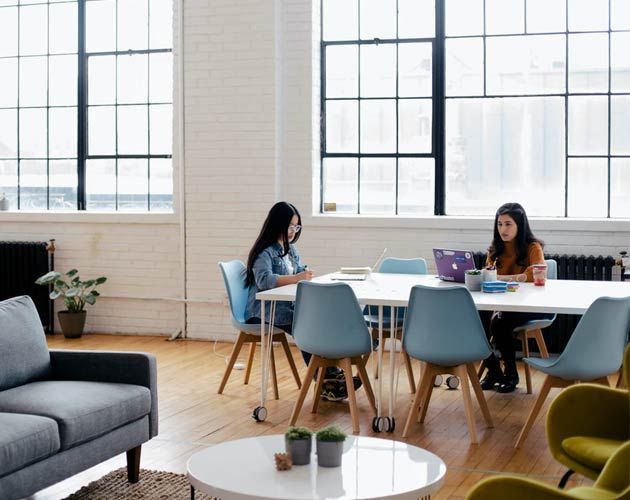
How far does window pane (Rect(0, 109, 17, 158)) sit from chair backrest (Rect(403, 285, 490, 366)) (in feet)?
18.3

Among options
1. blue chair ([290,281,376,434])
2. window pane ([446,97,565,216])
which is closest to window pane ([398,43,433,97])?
window pane ([446,97,565,216])

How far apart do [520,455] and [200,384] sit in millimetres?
2531

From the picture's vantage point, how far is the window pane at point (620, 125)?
7.55m

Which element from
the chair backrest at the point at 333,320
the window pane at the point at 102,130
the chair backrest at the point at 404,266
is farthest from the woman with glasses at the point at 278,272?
the window pane at the point at 102,130

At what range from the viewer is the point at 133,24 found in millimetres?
8883

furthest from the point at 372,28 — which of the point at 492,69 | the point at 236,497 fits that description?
the point at 236,497

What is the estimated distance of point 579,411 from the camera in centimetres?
377

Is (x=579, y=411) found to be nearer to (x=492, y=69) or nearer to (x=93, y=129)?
(x=492, y=69)

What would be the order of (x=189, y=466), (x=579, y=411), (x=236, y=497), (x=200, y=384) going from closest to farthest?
(x=236, y=497) < (x=189, y=466) < (x=579, y=411) < (x=200, y=384)

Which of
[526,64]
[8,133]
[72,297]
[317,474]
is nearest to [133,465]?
[317,474]

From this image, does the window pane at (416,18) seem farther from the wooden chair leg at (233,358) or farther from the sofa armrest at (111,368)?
the sofa armrest at (111,368)

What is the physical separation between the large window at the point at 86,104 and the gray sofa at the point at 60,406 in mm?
4324

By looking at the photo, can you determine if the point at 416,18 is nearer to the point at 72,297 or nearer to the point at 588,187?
the point at 588,187

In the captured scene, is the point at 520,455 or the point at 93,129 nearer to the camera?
the point at 520,455
